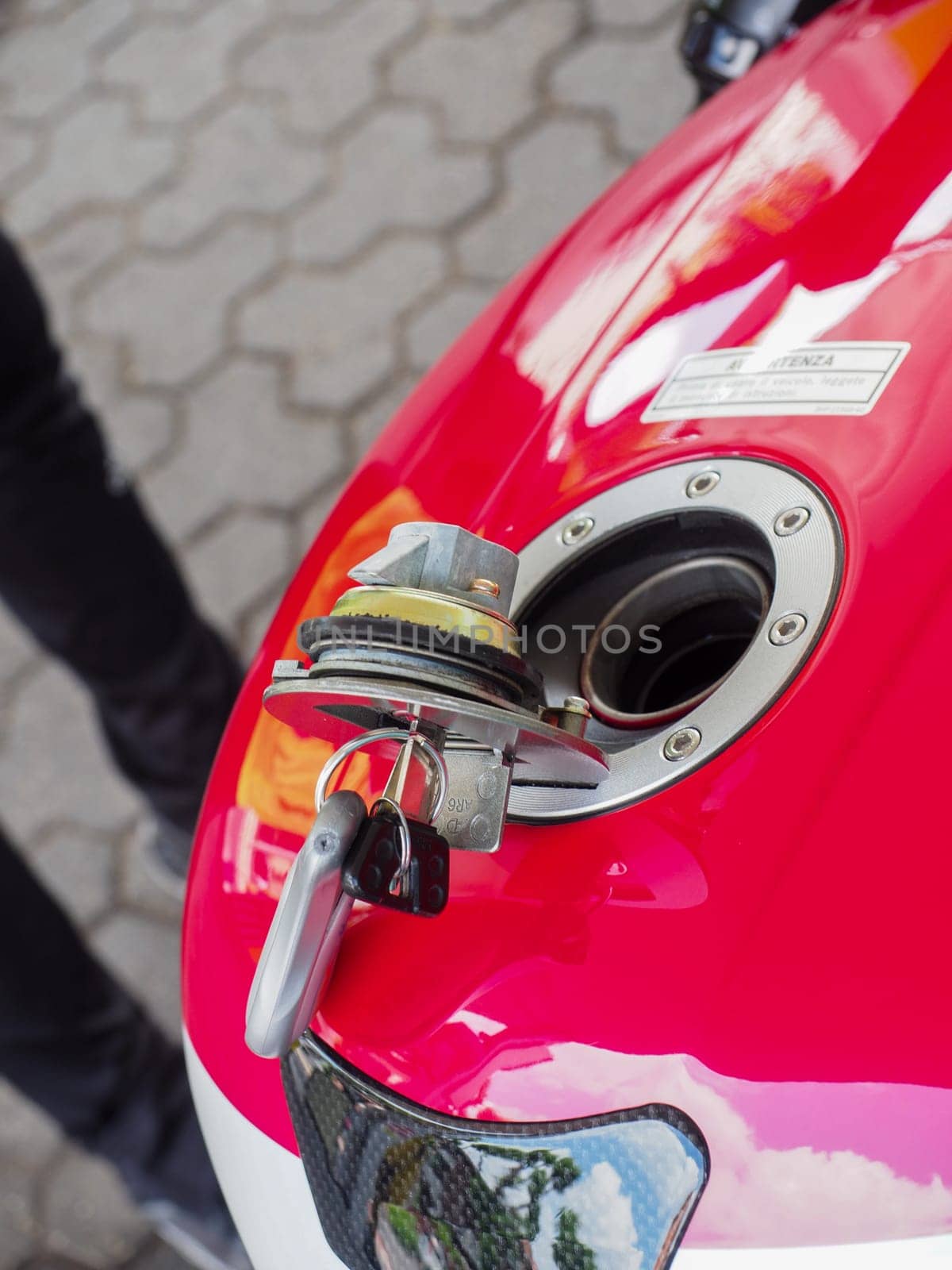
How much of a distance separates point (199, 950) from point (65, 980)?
816mm

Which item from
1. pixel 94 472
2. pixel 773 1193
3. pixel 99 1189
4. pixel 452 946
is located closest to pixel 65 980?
pixel 99 1189

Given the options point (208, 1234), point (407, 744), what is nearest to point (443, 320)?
point (208, 1234)

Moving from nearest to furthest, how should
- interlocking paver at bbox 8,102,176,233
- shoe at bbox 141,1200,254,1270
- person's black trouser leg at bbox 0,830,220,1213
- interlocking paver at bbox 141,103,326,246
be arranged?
1. person's black trouser leg at bbox 0,830,220,1213
2. shoe at bbox 141,1200,254,1270
3. interlocking paver at bbox 141,103,326,246
4. interlocking paver at bbox 8,102,176,233

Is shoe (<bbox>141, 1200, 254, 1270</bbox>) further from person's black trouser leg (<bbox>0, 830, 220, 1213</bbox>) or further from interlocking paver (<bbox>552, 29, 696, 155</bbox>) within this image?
interlocking paver (<bbox>552, 29, 696, 155</bbox>)

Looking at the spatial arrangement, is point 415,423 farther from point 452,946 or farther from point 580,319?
point 452,946

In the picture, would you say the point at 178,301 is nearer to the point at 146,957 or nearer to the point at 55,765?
the point at 55,765

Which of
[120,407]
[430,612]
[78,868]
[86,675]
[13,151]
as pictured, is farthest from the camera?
[13,151]

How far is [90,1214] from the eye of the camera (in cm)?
170

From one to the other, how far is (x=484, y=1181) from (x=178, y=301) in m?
2.24

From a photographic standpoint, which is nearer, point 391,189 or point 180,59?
point 391,189

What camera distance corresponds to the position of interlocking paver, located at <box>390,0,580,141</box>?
245 cm

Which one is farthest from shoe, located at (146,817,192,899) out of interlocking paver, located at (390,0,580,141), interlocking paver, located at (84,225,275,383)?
interlocking paver, located at (390,0,580,141)

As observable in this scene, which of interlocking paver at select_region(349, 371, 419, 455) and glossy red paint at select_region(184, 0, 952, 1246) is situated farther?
interlocking paver at select_region(349, 371, 419, 455)

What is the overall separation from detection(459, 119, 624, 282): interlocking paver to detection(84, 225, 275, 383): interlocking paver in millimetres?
452
